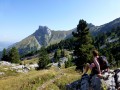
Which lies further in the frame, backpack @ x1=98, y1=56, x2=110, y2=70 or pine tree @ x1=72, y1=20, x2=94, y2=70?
pine tree @ x1=72, y1=20, x2=94, y2=70

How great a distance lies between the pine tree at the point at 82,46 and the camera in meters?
53.4

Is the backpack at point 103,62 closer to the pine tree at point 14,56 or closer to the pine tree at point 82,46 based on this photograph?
the pine tree at point 82,46

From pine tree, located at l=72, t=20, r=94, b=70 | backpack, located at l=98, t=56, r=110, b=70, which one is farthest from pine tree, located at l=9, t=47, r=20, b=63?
backpack, located at l=98, t=56, r=110, b=70

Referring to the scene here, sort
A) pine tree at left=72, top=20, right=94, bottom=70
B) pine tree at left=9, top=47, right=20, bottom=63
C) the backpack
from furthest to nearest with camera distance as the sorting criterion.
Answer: pine tree at left=9, top=47, right=20, bottom=63 < pine tree at left=72, top=20, right=94, bottom=70 < the backpack

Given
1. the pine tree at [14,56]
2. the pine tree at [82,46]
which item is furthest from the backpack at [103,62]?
the pine tree at [14,56]

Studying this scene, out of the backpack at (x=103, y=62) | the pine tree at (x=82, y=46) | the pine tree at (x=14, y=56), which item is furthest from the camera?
the pine tree at (x=14, y=56)

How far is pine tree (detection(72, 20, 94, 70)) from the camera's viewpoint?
53.4 metres

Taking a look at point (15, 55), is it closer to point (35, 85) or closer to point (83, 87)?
point (35, 85)

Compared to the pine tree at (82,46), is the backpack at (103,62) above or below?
below

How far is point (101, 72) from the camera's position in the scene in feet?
65.5

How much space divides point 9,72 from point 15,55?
41.3 meters

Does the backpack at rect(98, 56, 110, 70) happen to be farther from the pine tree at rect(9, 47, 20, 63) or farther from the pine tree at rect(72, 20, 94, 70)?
the pine tree at rect(9, 47, 20, 63)

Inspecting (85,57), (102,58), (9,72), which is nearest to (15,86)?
(102,58)

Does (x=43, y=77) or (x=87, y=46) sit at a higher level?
(x=87, y=46)
